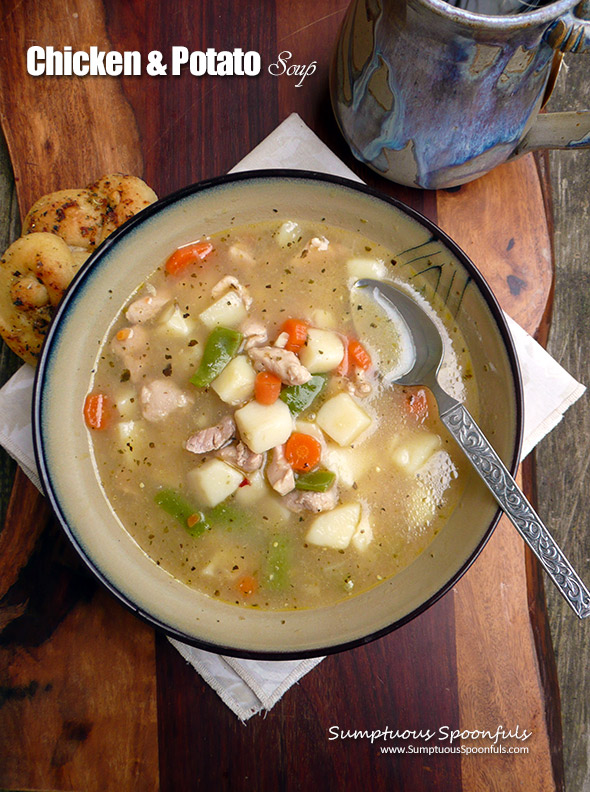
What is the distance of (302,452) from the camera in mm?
2248

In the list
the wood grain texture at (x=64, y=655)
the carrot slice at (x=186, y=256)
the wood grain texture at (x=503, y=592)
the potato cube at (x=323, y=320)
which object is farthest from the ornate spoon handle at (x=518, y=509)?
the wood grain texture at (x=64, y=655)

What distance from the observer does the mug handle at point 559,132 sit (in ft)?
7.14

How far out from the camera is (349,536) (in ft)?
7.41

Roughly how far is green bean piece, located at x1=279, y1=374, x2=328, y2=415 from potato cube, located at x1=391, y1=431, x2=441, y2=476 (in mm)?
356

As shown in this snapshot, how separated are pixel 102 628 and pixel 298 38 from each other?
2.59 metres

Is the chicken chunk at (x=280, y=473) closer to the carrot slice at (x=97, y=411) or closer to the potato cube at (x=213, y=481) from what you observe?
the potato cube at (x=213, y=481)

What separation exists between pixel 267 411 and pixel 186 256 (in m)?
0.69

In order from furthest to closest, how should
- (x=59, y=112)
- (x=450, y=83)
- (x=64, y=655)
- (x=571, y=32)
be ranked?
(x=59, y=112) → (x=64, y=655) → (x=450, y=83) → (x=571, y=32)

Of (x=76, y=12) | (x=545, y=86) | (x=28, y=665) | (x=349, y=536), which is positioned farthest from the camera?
(x=76, y=12)

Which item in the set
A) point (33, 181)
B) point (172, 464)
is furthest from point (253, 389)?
point (33, 181)

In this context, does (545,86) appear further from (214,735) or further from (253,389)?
(214,735)

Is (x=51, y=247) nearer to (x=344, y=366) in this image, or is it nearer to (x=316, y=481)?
(x=344, y=366)

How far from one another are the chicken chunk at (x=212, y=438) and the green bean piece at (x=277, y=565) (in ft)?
1.37

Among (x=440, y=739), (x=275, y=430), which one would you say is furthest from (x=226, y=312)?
(x=440, y=739)
